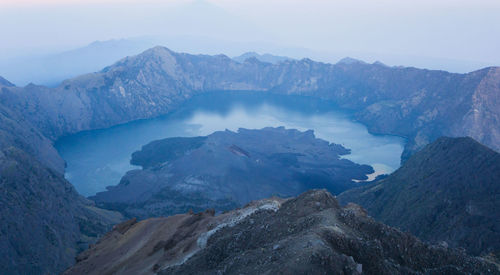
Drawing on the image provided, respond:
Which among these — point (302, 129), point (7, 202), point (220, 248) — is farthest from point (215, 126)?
point (220, 248)

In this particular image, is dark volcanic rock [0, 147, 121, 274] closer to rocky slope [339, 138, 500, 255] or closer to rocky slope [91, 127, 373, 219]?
rocky slope [91, 127, 373, 219]

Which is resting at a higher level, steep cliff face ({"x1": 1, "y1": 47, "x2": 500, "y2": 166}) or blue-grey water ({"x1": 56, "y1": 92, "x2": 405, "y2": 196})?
steep cliff face ({"x1": 1, "y1": 47, "x2": 500, "y2": 166})

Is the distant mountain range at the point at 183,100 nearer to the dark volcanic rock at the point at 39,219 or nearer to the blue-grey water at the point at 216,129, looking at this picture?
the dark volcanic rock at the point at 39,219

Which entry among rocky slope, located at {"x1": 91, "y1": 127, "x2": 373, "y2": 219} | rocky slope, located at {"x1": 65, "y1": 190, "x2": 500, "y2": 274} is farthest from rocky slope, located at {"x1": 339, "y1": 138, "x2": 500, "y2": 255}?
rocky slope, located at {"x1": 91, "y1": 127, "x2": 373, "y2": 219}

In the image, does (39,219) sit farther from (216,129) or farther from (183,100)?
(183,100)

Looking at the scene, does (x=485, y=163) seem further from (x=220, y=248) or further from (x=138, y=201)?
(x=138, y=201)

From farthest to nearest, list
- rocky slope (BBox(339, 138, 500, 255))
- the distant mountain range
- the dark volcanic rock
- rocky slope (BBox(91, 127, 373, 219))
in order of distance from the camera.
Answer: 1. rocky slope (BBox(91, 127, 373, 219))
2. the distant mountain range
3. the dark volcanic rock
4. rocky slope (BBox(339, 138, 500, 255))

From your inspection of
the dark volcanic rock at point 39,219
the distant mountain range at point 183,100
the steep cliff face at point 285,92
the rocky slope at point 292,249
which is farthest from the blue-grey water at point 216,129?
the rocky slope at point 292,249
